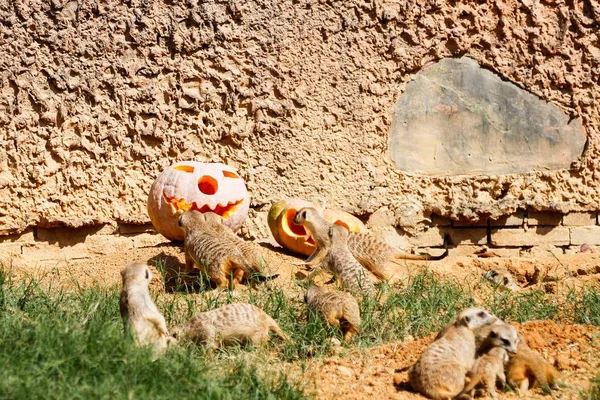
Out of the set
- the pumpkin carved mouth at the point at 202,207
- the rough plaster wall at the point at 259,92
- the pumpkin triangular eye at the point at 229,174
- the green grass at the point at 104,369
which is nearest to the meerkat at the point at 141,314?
the green grass at the point at 104,369

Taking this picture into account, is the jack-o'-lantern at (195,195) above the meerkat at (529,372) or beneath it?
above

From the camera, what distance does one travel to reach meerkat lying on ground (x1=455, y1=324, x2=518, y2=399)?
17.1 ft

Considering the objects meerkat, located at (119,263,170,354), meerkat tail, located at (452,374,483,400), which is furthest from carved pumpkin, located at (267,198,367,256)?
meerkat tail, located at (452,374,483,400)

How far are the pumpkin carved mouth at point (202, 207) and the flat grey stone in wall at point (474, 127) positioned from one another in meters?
1.90

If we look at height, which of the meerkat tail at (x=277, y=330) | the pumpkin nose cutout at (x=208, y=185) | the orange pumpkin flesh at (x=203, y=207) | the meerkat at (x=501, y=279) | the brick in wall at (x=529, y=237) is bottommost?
the brick in wall at (x=529, y=237)

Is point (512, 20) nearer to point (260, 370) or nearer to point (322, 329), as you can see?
point (322, 329)

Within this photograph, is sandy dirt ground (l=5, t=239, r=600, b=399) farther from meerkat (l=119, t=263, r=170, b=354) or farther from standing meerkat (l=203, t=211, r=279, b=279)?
meerkat (l=119, t=263, r=170, b=354)

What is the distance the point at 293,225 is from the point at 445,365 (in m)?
3.58

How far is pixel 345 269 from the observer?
7387mm

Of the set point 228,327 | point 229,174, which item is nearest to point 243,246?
point 229,174

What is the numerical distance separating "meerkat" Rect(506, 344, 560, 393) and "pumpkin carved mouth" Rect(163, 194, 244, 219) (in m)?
3.41

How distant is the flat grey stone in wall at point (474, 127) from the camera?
9.70m

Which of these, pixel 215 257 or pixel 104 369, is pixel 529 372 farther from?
pixel 215 257

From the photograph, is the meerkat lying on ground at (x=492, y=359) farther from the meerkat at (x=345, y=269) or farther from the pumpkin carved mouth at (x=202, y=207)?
the pumpkin carved mouth at (x=202, y=207)
